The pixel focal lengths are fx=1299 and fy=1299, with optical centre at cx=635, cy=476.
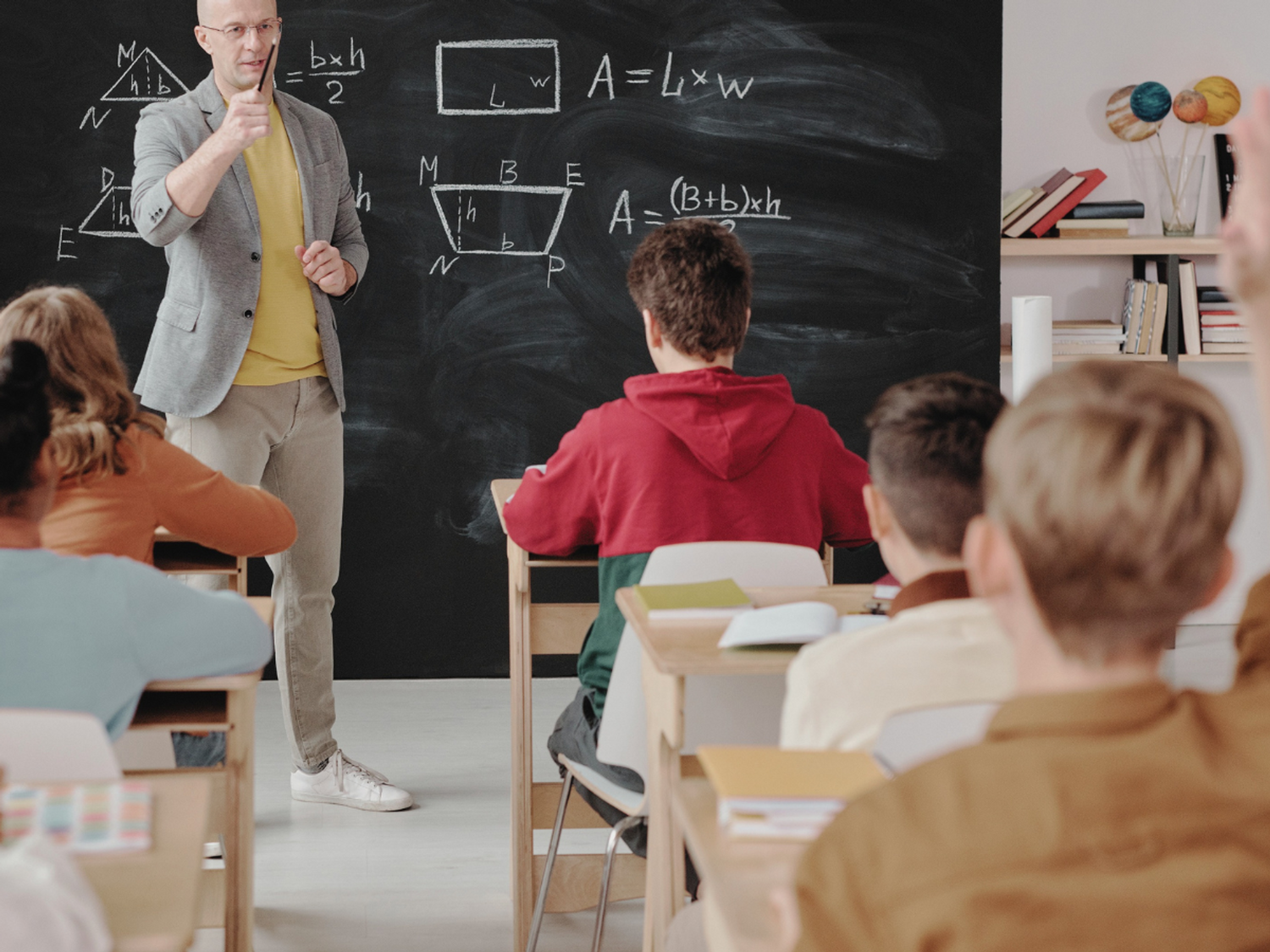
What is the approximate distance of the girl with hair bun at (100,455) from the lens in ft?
6.24

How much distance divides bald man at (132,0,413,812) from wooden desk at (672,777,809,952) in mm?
2058

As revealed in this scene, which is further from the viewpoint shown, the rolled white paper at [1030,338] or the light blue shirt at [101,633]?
the rolled white paper at [1030,338]

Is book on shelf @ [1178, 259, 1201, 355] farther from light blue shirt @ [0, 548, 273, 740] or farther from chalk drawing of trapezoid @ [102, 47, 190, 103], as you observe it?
Result: light blue shirt @ [0, 548, 273, 740]

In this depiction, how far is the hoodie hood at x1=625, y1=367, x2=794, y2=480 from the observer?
2.09m

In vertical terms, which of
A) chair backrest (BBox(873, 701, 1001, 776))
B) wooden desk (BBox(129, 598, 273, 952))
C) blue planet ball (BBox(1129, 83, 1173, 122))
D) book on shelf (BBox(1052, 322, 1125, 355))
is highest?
blue planet ball (BBox(1129, 83, 1173, 122))

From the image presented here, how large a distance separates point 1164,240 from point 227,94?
2.99m

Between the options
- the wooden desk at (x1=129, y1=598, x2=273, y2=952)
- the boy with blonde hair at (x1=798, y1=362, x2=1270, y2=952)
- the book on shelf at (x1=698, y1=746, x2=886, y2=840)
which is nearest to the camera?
the boy with blonde hair at (x1=798, y1=362, x2=1270, y2=952)

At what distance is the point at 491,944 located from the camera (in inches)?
93.7

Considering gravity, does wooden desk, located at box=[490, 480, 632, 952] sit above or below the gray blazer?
below

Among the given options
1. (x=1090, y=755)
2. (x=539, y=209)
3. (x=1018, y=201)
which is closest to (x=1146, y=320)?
(x=1018, y=201)

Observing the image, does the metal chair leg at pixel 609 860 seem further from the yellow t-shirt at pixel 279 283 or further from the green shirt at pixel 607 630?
the yellow t-shirt at pixel 279 283

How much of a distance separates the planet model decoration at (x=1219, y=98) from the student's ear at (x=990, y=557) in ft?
13.5

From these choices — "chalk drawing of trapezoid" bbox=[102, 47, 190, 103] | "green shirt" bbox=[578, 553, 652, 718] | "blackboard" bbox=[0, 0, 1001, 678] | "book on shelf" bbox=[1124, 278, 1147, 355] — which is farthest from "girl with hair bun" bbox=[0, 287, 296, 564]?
"book on shelf" bbox=[1124, 278, 1147, 355]

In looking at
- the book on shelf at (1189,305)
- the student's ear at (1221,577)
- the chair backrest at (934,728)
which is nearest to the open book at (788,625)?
the chair backrest at (934,728)
